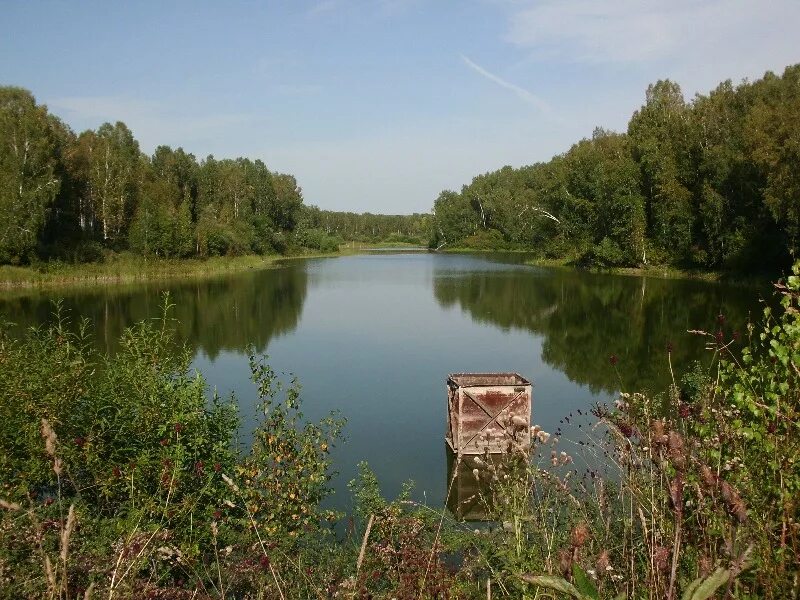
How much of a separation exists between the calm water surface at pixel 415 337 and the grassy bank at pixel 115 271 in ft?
12.0

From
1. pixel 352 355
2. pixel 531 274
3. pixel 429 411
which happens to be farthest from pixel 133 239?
pixel 429 411

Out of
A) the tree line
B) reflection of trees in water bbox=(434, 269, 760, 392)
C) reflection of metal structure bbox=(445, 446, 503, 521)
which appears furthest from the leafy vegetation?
the tree line

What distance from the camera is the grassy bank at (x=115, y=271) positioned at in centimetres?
4469

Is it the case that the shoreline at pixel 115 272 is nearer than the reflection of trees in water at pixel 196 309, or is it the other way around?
the reflection of trees in water at pixel 196 309

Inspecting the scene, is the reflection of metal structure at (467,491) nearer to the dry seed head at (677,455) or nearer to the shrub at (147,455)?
the shrub at (147,455)

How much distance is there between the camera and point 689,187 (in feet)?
188

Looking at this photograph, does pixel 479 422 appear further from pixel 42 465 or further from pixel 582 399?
pixel 42 465

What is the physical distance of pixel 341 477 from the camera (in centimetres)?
1241

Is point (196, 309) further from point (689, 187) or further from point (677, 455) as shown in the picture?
point (689, 187)

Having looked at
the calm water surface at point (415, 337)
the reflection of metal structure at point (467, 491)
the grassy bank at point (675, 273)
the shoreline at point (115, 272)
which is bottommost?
the reflection of metal structure at point (467, 491)

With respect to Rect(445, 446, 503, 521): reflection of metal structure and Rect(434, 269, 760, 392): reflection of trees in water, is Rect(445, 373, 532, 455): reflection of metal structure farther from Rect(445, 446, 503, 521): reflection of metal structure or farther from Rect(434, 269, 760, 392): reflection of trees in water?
Rect(434, 269, 760, 392): reflection of trees in water

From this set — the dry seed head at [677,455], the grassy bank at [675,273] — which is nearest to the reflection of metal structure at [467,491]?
the dry seed head at [677,455]

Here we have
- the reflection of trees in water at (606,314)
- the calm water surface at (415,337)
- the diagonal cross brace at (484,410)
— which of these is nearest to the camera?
the diagonal cross brace at (484,410)

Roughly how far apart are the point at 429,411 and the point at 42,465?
11.1 m
